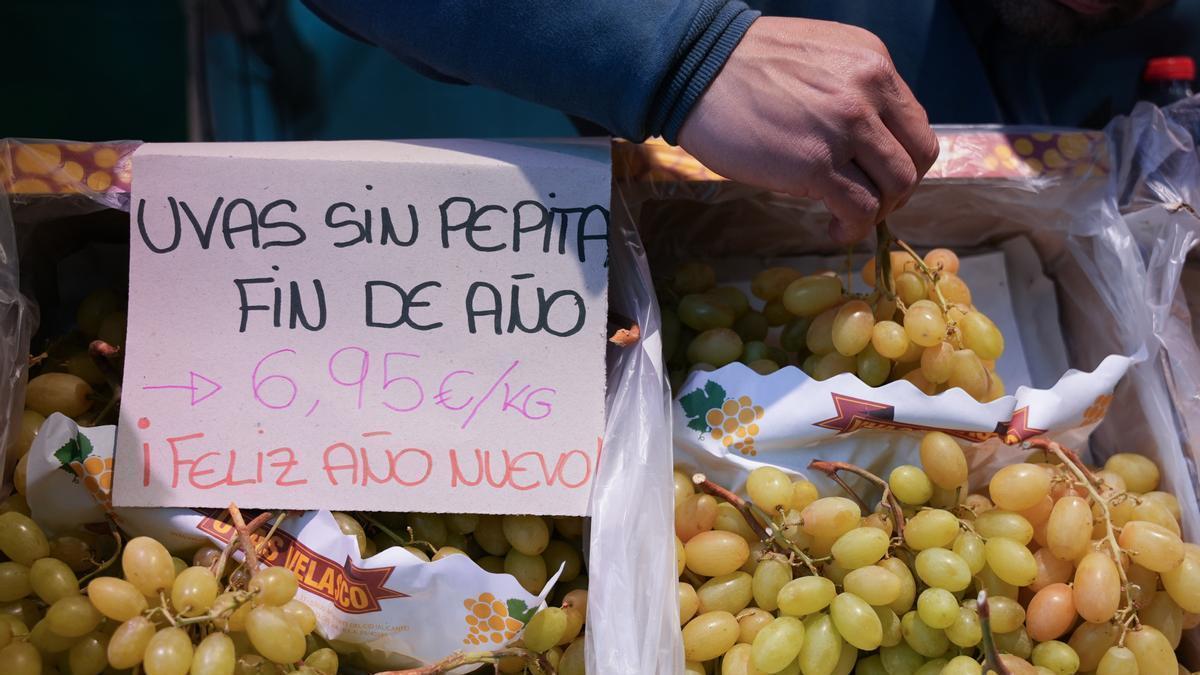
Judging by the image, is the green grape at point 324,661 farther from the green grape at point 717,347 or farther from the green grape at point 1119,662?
the green grape at point 1119,662

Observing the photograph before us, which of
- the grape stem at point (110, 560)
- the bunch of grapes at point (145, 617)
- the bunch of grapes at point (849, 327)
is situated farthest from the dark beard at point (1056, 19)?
the grape stem at point (110, 560)

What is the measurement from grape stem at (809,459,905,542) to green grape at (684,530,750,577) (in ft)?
0.35

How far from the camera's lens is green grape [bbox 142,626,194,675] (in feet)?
1.98

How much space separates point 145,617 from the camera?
646 millimetres

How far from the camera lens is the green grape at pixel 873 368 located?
0.81 m

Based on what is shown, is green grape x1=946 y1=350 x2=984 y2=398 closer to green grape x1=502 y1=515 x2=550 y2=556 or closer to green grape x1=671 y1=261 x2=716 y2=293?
green grape x1=671 y1=261 x2=716 y2=293

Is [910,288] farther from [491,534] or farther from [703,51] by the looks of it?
[491,534]

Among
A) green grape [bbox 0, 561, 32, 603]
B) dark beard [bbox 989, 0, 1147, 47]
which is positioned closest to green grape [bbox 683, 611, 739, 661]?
green grape [bbox 0, 561, 32, 603]

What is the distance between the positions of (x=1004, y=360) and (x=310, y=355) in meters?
0.79

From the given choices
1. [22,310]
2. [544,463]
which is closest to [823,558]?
[544,463]

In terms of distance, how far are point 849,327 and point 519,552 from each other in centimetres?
37

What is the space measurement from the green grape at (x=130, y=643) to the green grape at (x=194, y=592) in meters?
0.03

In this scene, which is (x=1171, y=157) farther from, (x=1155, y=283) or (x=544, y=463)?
(x=544, y=463)

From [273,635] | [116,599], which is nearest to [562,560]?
[273,635]
